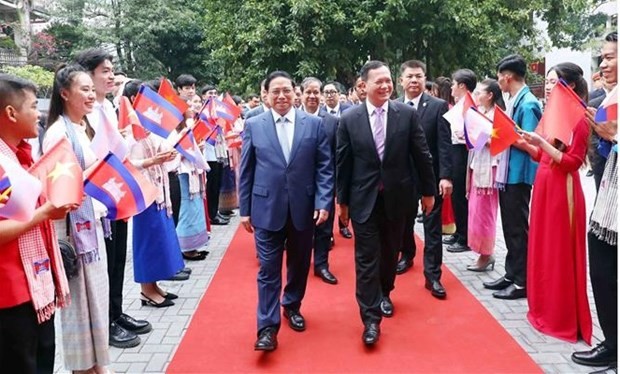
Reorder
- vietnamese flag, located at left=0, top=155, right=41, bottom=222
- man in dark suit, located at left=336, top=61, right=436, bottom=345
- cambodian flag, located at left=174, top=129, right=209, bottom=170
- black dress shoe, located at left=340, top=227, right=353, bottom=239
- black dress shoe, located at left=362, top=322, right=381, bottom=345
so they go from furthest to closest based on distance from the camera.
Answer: black dress shoe, located at left=340, top=227, right=353, bottom=239 < cambodian flag, located at left=174, top=129, right=209, bottom=170 < man in dark suit, located at left=336, top=61, right=436, bottom=345 < black dress shoe, located at left=362, top=322, right=381, bottom=345 < vietnamese flag, located at left=0, top=155, right=41, bottom=222

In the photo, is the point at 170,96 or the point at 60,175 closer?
the point at 60,175

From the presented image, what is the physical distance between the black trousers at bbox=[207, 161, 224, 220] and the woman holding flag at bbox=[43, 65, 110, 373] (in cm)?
408

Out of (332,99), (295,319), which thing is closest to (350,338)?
(295,319)

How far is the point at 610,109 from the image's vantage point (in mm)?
2494

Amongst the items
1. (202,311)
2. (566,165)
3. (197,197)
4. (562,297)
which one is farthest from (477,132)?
(197,197)

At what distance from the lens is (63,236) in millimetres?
2621

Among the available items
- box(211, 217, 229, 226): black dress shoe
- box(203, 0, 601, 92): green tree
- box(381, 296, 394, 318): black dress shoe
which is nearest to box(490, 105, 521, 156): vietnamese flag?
box(381, 296, 394, 318): black dress shoe

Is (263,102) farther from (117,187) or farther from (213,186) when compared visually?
(117,187)

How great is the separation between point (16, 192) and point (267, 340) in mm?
1855

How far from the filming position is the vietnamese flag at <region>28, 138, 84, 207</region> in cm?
202

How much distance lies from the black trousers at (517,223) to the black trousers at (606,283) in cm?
107

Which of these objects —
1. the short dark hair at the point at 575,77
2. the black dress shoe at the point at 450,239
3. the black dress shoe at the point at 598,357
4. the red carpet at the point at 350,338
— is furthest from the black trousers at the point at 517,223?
the black dress shoe at the point at 450,239

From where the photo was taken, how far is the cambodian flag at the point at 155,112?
371 cm

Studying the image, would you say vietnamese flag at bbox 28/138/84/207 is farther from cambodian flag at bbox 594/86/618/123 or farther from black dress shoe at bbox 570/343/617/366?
black dress shoe at bbox 570/343/617/366
